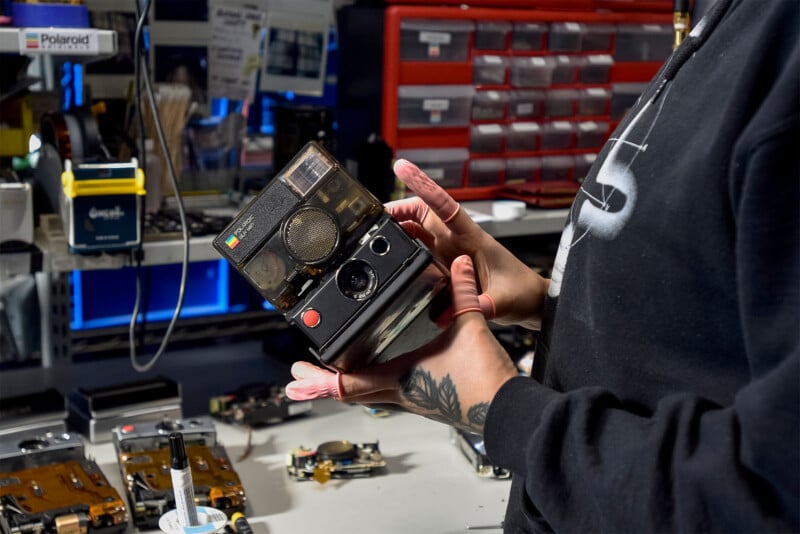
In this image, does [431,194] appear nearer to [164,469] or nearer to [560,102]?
[164,469]

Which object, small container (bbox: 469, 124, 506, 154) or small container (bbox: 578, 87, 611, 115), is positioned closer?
small container (bbox: 469, 124, 506, 154)

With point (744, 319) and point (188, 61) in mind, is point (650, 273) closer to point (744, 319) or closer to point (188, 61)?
point (744, 319)

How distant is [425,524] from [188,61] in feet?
3.94

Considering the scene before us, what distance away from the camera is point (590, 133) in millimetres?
2328

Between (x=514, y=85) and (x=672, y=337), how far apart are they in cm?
156

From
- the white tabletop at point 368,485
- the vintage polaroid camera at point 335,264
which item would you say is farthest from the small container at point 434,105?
the vintage polaroid camera at point 335,264

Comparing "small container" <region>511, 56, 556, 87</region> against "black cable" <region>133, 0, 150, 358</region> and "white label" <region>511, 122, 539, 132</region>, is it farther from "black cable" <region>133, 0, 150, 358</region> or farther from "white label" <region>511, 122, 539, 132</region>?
"black cable" <region>133, 0, 150, 358</region>

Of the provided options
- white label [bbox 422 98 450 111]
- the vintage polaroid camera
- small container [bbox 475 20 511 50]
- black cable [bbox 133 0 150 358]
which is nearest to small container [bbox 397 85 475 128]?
white label [bbox 422 98 450 111]

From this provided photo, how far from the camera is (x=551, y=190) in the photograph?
212 cm

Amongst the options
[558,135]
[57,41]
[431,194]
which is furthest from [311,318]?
[558,135]

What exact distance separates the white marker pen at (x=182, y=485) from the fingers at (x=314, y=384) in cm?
40

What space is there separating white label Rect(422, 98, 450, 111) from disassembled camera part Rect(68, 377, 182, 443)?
0.83 metres

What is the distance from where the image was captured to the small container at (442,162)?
6.88ft

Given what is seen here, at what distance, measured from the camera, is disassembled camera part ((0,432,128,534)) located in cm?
128
